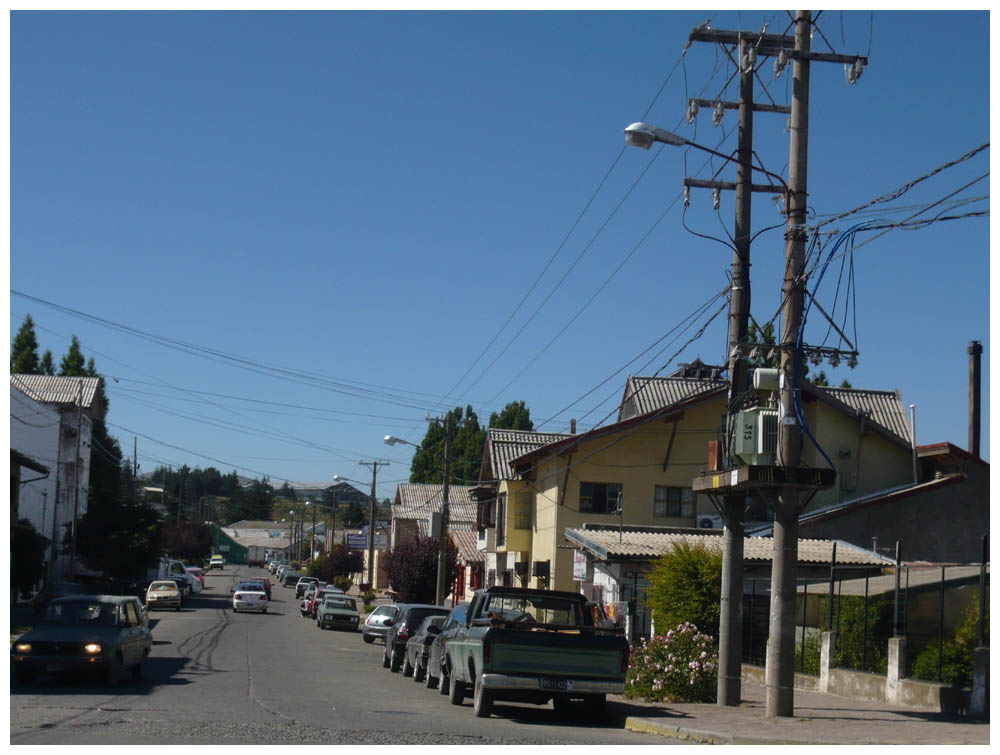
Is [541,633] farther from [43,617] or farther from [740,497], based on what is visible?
[43,617]

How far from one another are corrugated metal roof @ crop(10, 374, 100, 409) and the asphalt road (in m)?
46.2

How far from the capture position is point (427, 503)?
292ft

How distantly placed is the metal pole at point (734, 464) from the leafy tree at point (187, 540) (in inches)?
4350

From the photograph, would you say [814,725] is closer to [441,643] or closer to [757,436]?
[757,436]

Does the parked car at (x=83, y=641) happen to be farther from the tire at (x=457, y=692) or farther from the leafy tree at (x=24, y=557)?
the leafy tree at (x=24, y=557)

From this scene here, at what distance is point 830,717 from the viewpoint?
53.5 feet

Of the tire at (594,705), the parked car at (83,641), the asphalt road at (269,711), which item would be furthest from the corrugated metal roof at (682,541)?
the parked car at (83,641)

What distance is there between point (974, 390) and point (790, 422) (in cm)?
3428

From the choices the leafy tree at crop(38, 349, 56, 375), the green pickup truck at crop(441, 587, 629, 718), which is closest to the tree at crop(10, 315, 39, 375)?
the leafy tree at crop(38, 349, 56, 375)

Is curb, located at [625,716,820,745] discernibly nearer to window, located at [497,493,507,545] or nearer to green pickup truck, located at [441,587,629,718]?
green pickup truck, located at [441,587,629,718]

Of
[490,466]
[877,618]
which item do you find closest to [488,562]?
[490,466]

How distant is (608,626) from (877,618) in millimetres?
5552

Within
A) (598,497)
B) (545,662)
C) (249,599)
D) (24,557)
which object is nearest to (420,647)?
(545,662)

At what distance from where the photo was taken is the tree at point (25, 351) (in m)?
84.2
